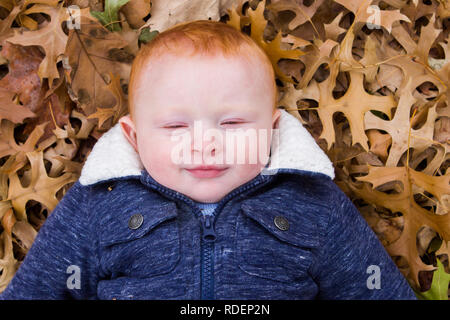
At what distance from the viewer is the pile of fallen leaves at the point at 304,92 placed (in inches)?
90.4

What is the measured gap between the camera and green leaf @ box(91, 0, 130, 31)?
91.7 inches

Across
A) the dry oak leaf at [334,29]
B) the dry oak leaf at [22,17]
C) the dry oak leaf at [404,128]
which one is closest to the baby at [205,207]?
the dry oak leaf at [404,128]

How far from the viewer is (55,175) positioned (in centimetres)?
246

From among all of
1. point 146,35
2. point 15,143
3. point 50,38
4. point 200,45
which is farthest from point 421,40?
point 15,143

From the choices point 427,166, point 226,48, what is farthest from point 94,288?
point 427,166

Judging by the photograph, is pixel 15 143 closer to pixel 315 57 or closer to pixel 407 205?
pixel 315 57

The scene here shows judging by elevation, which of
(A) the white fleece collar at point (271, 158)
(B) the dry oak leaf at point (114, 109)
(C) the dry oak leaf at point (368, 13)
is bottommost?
(A) the white fleece collar at point (271, 158)

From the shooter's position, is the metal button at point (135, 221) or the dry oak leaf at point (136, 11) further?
the dry oak leaf at point (136, 11)

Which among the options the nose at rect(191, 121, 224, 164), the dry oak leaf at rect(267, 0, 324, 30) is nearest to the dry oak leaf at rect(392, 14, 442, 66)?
the dry oak leaf at rect(267, 0, 324, 30)

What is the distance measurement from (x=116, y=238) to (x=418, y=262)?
1.40 m

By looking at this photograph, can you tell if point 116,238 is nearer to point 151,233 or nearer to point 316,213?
point 151,233

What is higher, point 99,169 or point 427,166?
point 99,169

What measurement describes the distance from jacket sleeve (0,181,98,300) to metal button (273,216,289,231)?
0.78 meters

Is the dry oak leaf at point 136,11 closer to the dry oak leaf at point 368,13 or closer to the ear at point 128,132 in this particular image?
the ear at point 128,132
